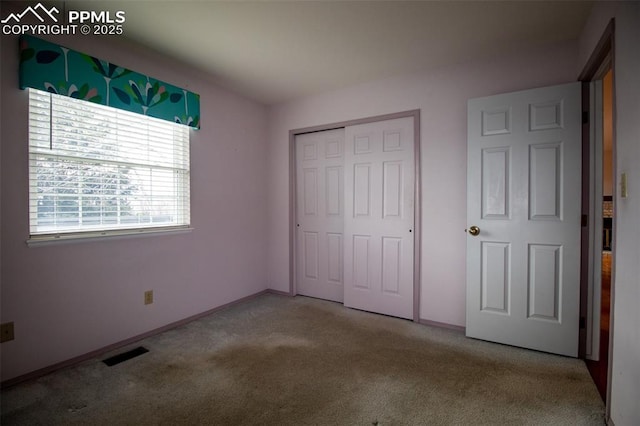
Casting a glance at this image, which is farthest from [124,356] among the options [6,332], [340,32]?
[340,32]

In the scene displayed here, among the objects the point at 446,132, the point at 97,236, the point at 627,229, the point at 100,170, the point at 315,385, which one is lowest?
the point at 315,385

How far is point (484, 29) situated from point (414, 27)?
0.52m

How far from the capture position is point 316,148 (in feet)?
12.9

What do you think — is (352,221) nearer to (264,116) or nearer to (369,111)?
(369,111)

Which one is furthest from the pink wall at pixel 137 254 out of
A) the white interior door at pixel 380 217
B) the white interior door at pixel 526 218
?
the white interior door at pixel 526 218

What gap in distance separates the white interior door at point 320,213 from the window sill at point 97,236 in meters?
1.47

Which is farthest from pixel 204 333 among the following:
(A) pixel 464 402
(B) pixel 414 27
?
(B) pixel 414 27

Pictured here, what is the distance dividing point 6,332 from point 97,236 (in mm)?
762

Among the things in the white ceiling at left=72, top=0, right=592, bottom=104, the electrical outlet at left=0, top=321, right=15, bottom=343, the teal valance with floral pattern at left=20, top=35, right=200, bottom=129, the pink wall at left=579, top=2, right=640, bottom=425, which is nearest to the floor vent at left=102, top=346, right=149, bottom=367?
the electrical outlet at left=0, top=321, right=15, bottom=343

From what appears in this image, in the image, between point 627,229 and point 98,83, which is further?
point 98,83

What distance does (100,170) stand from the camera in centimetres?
250

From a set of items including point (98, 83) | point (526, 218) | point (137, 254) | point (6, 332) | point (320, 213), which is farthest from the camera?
point (320, 213)

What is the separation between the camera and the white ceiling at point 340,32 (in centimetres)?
214

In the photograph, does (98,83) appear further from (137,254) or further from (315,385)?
(315,385)
